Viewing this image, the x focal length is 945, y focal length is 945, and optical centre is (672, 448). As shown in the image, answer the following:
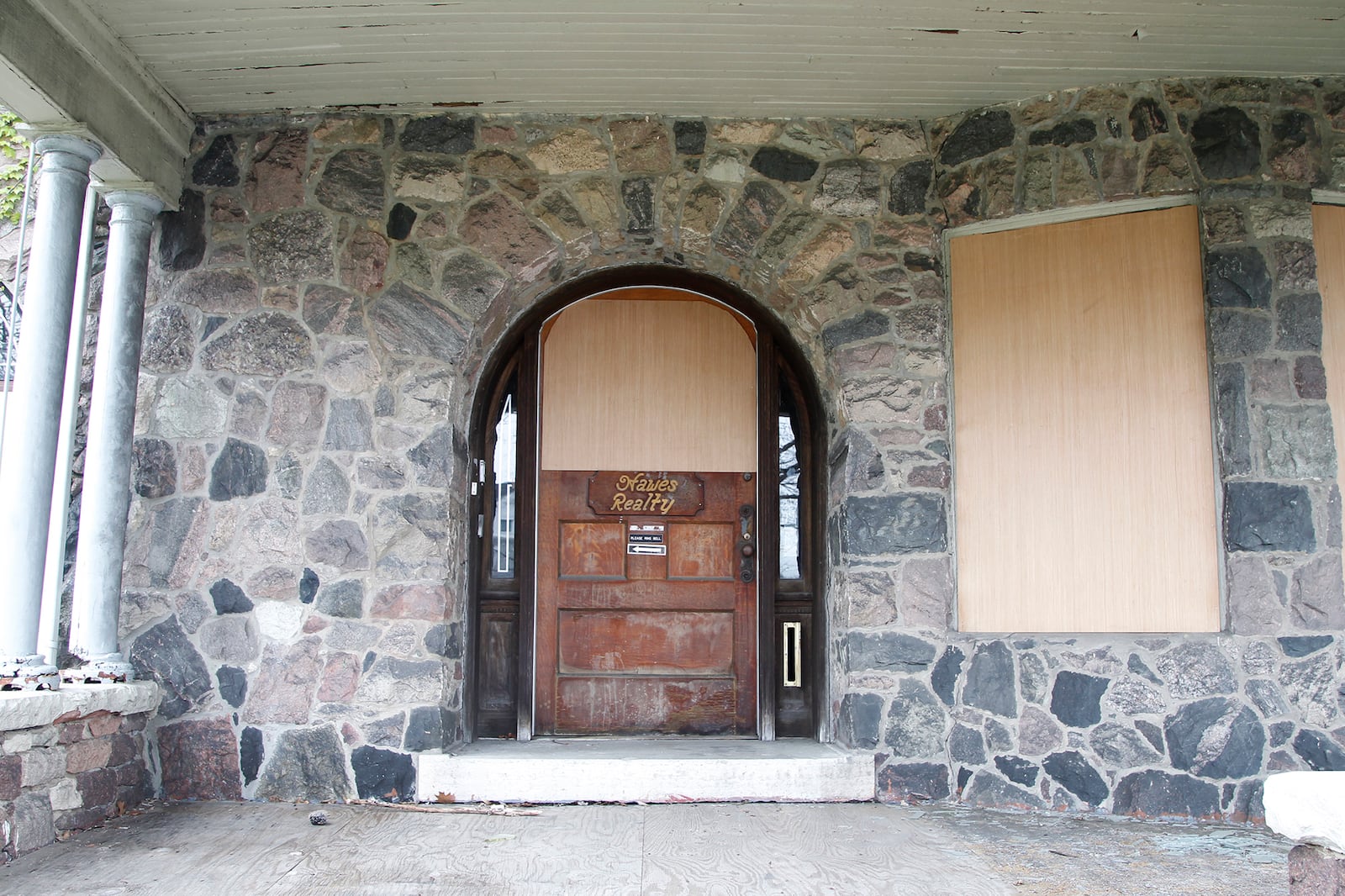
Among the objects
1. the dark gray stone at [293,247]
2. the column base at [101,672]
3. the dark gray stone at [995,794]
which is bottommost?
the dark gray stone at [995,794]

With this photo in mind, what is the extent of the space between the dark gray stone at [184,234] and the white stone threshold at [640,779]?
7.20 ft

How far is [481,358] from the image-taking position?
13.0 ft

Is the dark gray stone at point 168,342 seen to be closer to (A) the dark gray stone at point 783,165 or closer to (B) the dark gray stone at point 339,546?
(B) the dark gray stone at point 339,546

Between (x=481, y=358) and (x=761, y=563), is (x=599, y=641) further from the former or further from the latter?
(x=481, y=358)

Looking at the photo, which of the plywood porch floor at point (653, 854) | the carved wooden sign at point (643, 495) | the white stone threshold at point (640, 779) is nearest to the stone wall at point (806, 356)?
the white stone threshold at point (640, 779)

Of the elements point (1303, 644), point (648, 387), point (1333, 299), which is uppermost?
point (1333, 299)

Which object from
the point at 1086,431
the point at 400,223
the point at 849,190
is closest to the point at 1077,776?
the point at 1086,431

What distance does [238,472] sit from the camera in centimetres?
371

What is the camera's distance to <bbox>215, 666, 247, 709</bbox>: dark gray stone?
359 cm

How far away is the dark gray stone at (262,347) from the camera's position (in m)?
3.75

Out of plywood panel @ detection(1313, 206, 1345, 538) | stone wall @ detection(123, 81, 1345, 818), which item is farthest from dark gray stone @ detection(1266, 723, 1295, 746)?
plywood panel @ detection(1313, 206, 1345, 538)

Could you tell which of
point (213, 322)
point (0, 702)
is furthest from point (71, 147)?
point (0, 702)

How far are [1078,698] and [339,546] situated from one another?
9.37 feet

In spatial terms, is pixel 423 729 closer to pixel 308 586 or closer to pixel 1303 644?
pixel 308 586
